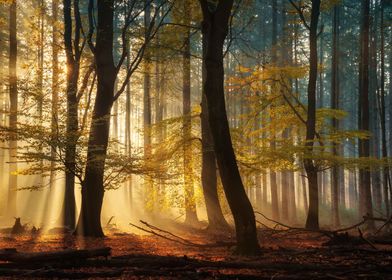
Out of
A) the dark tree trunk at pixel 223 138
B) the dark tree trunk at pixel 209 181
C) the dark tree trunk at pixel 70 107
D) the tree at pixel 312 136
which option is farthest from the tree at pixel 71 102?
the tree at pixel 312 136

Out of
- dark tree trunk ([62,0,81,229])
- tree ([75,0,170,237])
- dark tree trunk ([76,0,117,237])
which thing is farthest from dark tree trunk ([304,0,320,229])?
dark tree trunk ([62,0,81,229])

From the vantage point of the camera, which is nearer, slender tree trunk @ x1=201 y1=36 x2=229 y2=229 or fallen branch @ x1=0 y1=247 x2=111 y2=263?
fallen branch @ x1=0 y1=247 x2=111 y2=263

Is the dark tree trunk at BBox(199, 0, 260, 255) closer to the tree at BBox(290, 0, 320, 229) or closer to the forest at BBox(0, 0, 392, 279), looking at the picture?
the forest at BBox(0, 0, 392, 279)

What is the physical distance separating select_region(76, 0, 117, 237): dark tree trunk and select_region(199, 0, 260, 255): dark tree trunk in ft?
17.2

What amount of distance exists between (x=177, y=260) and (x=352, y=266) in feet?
8.60

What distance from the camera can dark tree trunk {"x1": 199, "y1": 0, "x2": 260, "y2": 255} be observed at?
7.66 meters

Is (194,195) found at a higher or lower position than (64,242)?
higher

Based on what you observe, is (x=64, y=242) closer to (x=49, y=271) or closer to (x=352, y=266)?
(x=49, y=271)

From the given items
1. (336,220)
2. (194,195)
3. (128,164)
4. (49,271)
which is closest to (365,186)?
(336,220)

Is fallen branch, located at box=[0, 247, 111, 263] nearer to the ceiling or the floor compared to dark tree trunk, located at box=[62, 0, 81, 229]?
nearer to the floor

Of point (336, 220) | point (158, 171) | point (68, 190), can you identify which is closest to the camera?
point (158, 171)

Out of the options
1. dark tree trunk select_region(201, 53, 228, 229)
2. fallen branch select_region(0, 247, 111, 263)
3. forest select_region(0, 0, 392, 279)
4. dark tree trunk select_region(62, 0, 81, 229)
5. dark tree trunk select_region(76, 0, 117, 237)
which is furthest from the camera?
dark tree trunk select_region(201, 53, 228, 229)

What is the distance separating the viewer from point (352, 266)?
18.2 ft

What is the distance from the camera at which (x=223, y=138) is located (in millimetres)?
7773
